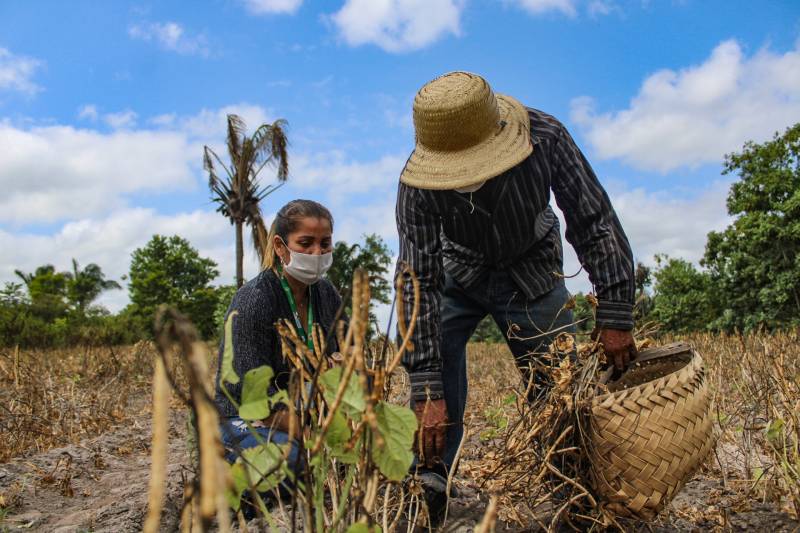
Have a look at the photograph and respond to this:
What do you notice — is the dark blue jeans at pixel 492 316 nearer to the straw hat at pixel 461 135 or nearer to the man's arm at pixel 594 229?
the man's arm at pixel 594 229

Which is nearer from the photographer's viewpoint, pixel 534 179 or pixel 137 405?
pixel 534 179

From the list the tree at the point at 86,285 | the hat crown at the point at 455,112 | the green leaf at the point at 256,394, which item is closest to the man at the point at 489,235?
the hat crown at the point at 455,112

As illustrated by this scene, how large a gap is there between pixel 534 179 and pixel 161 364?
2166mm

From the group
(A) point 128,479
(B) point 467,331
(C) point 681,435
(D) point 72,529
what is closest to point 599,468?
(C) point 681,435

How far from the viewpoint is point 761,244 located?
74.8ft

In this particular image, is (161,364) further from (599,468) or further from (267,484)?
(599,468)

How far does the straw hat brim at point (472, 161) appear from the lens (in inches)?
91.0

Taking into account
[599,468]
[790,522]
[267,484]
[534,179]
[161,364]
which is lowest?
[790,522]

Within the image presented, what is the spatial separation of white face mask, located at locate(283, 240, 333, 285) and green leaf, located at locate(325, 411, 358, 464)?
1.98 m

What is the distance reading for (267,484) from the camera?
45.8 inches

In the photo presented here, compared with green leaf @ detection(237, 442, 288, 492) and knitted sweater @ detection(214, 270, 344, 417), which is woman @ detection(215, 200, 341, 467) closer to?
knitted sweater @ detection(214, 270, 344, 417)

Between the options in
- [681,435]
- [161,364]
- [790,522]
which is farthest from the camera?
[790,522]

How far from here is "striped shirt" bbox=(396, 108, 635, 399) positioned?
2584 millimetres

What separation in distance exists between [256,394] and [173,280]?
47883 millimetres
